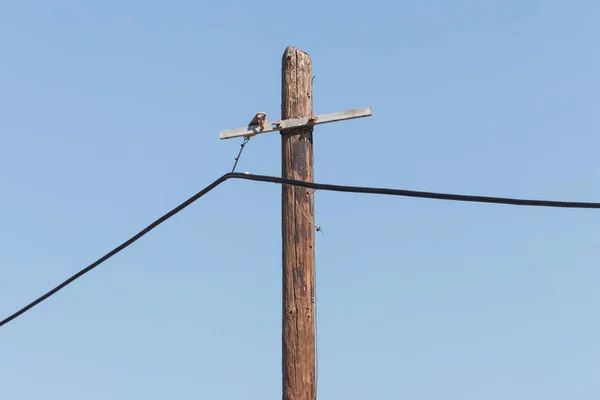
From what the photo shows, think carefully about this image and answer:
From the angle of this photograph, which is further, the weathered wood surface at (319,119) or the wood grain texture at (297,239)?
the weathered wood surface at (319,119)

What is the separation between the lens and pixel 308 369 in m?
8.97

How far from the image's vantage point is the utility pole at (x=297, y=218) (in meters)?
8.99

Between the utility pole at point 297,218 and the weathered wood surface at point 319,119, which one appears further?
the weathered wood surface at point 319,119

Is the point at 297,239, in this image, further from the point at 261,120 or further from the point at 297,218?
the point at 261,120

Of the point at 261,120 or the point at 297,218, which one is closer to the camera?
the point at 297,218

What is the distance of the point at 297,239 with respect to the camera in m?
9.35

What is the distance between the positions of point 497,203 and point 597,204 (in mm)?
906

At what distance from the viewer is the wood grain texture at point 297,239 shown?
29.5 ft

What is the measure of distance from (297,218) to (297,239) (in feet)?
0.67

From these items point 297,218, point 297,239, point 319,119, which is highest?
point 319,119

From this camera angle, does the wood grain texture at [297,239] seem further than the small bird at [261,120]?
No

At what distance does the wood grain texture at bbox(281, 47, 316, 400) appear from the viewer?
898 centimetres

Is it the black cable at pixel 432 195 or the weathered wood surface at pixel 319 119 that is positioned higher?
the weathered wood surface at pixel 319 119


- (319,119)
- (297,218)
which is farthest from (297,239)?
(319,119)
